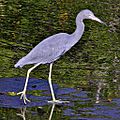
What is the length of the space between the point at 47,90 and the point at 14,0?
1286cm

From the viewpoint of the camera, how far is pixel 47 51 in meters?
9.62

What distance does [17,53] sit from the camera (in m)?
13.4

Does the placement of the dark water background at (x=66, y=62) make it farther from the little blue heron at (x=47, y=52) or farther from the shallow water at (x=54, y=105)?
the little blue heron at (x=47, y=52)

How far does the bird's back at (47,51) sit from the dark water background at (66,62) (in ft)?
2.25

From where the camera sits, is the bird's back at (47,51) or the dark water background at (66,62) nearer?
the dark water background at (66,62)

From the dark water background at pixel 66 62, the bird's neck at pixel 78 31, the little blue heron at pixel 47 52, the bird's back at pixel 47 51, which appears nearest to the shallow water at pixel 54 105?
the dark water background at pixel 66 62

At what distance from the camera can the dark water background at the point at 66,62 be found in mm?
9227

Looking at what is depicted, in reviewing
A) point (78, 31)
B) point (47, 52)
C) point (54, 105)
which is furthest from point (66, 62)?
point (54, 105)

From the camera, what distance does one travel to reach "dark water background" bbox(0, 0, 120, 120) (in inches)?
363

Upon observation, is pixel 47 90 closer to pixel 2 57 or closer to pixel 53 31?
pixel 2 57

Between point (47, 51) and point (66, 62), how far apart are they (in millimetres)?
3330

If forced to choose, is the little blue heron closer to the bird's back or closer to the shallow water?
the bird's back

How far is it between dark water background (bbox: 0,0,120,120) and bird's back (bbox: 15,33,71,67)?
0.68 m

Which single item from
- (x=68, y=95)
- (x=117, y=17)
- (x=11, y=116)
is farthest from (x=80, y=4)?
(x=11, y=116)
